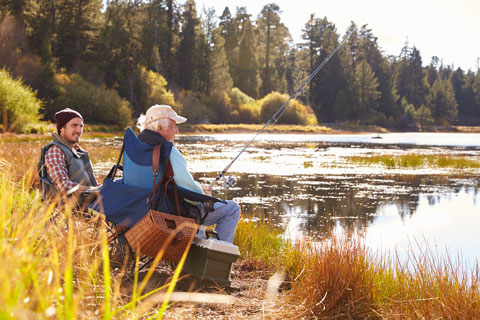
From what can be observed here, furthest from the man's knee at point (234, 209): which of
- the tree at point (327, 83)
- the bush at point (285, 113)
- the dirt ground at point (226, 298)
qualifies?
the tree at point (327, 83)

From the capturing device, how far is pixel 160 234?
3064 millimetres

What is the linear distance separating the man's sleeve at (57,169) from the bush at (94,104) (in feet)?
99.8

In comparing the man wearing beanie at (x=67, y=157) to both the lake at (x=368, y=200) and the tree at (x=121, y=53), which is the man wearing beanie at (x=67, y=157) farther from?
the tree at (x=121, y=53)

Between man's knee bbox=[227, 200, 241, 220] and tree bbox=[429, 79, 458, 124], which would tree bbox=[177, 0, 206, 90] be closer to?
tree bbox=[429, 79, 458, 124]

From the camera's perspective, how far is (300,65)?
247 ft

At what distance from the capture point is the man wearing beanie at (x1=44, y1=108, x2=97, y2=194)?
12.3ft

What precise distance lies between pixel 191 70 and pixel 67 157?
1940 inches

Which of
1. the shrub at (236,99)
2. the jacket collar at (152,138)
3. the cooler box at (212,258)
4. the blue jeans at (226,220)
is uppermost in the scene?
the shrub at (236,99)

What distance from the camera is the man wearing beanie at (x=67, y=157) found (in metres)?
3.76

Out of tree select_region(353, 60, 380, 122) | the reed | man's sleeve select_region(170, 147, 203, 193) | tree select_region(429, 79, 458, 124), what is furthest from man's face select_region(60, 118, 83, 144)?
tree select_region(429, 79, 458, 124)

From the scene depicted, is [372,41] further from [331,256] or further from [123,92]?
[331,256]

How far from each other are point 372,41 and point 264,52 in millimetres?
18417

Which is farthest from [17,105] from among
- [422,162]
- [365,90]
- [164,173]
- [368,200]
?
[365,90]

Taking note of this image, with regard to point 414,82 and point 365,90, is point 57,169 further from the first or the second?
point 414,82
